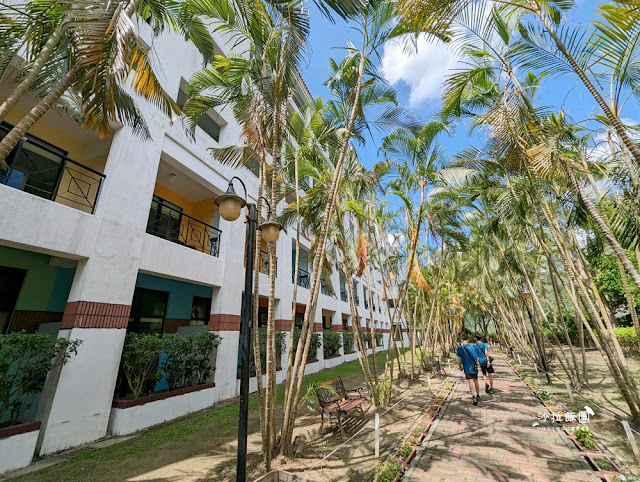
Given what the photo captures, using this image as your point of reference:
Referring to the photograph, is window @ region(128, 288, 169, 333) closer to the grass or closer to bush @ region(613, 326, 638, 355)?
the grass

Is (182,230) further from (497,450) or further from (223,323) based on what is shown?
(497,450)

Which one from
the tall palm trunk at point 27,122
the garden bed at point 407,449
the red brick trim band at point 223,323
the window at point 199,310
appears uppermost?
the tall palm trunk at point 27,122

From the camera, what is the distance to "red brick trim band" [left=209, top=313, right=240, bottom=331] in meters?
9.01

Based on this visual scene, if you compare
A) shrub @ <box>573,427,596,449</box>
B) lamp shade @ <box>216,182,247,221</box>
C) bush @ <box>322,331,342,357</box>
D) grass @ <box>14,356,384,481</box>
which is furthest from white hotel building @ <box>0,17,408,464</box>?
shrub @ <box>573,427,596,449</box>

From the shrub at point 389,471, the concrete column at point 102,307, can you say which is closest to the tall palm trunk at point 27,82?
the concrete column at point 102,307

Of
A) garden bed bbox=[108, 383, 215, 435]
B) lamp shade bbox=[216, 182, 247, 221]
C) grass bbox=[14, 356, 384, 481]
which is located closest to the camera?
lamp shade bbox=[216, 182, 247, 221]

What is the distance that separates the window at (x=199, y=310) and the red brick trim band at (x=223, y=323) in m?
1.89

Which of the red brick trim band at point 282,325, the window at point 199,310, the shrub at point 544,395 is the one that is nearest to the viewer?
the shrub at point 544,395

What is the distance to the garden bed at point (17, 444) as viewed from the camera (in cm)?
434

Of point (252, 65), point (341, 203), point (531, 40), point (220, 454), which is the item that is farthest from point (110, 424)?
point (531, 40)

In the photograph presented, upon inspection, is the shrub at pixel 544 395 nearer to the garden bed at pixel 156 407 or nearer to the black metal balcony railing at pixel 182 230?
the garden bed at pixel 156 407

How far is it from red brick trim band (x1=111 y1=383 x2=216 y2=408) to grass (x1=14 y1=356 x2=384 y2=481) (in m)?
0.61

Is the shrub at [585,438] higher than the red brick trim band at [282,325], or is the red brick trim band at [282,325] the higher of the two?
the red brick trim band at [282,325]

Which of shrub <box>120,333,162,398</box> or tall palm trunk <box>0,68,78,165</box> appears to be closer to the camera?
tall palm trunk <box>0,68,78,165</box>
